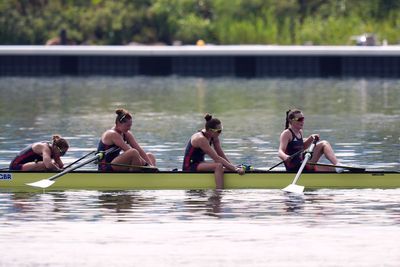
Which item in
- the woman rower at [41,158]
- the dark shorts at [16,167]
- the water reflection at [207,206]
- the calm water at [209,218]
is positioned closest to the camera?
the calm water at [209,218]

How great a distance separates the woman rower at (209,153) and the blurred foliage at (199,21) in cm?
5996

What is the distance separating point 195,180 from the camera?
31.0 metres

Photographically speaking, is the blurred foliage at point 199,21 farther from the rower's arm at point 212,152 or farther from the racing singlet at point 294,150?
the rower's arm at point 212,152

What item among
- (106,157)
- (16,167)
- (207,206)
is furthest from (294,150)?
(16,167)

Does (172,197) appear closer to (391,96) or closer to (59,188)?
(59,188)

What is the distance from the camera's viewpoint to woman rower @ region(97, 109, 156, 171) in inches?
1228

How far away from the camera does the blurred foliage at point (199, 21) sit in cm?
9200

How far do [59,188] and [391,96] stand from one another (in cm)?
4090

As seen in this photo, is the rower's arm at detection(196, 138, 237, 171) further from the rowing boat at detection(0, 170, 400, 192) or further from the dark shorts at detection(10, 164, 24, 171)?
the dark shorts at detection(10, 164, 24, 171)

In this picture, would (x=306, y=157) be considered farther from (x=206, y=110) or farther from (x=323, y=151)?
(x=206, y=110)

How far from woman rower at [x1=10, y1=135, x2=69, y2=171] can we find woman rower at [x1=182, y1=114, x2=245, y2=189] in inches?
99.4

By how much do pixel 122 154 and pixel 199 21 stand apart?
63.5 m

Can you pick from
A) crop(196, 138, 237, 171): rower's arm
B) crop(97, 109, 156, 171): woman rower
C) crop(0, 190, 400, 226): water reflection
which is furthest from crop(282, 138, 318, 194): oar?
crop(97, 109, 156, 171): woman rower

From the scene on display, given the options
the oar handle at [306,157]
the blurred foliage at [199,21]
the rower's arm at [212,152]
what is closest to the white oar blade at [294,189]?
the oar handle at [306,157]
